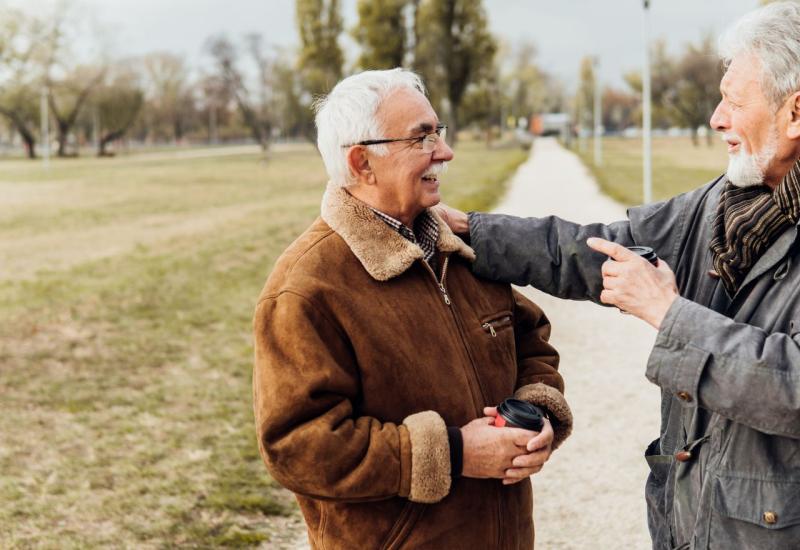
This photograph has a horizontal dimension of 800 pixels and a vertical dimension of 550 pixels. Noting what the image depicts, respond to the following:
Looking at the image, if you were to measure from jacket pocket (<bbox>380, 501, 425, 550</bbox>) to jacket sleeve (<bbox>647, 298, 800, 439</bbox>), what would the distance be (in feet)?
2.35

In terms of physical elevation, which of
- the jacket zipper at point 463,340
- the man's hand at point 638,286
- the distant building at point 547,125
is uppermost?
the distant building at point 547,125

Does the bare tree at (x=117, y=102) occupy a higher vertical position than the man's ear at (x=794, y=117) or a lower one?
higher

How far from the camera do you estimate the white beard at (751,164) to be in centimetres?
216

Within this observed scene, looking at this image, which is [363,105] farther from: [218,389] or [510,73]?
[510,73]

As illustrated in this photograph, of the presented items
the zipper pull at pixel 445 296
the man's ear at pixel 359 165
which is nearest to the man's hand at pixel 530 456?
the zipper pull at pixel 445 296

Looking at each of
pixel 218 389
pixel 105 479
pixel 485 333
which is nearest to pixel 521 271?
pixel 485 333

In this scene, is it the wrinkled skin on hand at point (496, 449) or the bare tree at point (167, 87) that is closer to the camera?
the wrinkled skin on hand at point (496, 449)

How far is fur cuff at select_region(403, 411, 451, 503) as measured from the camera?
2.14 meters

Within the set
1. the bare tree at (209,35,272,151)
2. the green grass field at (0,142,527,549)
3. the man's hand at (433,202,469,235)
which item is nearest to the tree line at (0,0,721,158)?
the bare tree at (209,35,272,151)

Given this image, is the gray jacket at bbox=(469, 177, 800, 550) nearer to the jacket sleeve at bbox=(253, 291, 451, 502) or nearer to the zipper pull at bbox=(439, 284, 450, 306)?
the zipper pull at bbox=(439, 284, 450, 306)

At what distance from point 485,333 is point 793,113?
3.16 ft

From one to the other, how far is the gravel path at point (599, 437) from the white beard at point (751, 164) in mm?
2522

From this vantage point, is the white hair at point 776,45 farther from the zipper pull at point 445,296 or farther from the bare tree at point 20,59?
the bare tree at point 20,59

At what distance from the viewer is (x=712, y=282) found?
2285 mm
